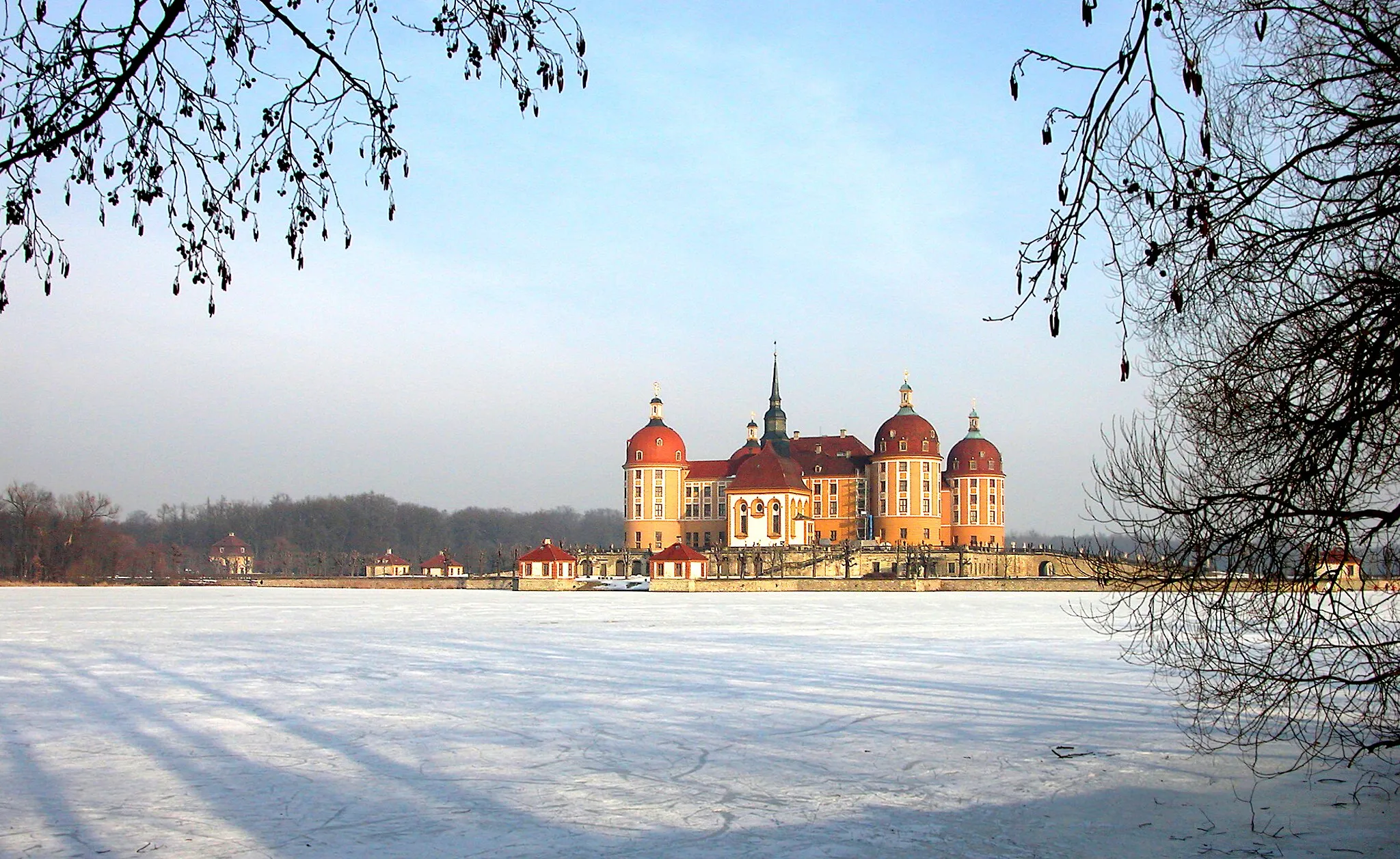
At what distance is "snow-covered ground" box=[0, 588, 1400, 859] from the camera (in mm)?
8188

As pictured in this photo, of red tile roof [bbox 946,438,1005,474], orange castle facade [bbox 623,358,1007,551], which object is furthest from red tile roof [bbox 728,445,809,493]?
red tile roof [bbox 946,438,1005,474]

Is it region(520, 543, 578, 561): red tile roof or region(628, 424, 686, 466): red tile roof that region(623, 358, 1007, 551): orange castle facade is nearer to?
region(628, 424, 686, 466): red tile roof

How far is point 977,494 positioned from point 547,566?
95.6 ft

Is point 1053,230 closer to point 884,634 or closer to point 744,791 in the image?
point 744,791

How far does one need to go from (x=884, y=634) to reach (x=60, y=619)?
19445 mm

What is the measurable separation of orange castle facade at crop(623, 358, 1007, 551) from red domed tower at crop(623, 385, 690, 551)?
6 centimetres

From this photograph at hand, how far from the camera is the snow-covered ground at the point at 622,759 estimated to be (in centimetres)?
819

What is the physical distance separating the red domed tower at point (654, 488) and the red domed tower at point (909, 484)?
12.5 meters

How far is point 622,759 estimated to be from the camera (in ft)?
35.7

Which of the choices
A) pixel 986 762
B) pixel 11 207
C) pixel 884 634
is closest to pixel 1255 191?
pixel 986 762

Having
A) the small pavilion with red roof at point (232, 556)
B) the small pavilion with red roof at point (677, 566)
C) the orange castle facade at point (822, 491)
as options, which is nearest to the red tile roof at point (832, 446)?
the orange castle facade at point (822, 491)

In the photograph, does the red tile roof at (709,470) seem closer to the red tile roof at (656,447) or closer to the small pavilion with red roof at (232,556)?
the red tile roof at (656,447)

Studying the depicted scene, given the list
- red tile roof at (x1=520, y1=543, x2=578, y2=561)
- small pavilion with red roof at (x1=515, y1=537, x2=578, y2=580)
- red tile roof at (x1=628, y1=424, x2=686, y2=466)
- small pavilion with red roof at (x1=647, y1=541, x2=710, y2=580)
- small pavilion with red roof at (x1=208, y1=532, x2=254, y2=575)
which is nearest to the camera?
small pavilion with red roof at (x1=647, y1=541, x2=710, y2=580)

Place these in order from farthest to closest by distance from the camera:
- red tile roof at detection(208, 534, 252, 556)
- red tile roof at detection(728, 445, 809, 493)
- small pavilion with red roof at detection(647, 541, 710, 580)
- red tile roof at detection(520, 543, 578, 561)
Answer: red tile roof at detection(208, 534, 252, 556), red tile roof at detection(728, 445, 809, 493), red tile roof at detection(520, 543, 578, 561), small pavilion with red roof at detection(647, 541, 710, 580)
